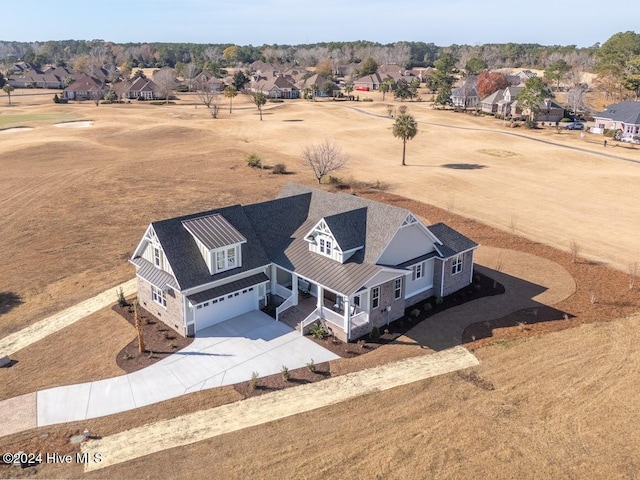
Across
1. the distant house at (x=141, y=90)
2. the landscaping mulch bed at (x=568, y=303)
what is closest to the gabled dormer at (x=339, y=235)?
the landscaping mulch bed at (x=568, y=303)

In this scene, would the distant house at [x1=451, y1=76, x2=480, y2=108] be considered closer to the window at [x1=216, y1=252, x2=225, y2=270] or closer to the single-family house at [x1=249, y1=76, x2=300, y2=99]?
the single-family house at [x1=249, y1=76, x2=300, y2=99]

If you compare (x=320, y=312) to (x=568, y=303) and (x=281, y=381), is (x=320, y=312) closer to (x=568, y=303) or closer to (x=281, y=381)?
(x=281, y=381)

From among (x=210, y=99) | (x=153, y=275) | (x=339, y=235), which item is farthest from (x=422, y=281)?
(x=210, y=99)

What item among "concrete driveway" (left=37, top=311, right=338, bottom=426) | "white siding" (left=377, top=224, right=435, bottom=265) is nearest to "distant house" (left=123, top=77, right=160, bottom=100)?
"concrete driveway" (left=37, top=311, right=338, bottom=426)

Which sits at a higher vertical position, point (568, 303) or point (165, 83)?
point (165, 83)

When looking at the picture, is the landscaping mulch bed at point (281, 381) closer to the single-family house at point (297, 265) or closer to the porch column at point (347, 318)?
the porch column at point (347, 318)

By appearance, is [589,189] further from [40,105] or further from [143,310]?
[40,105]
